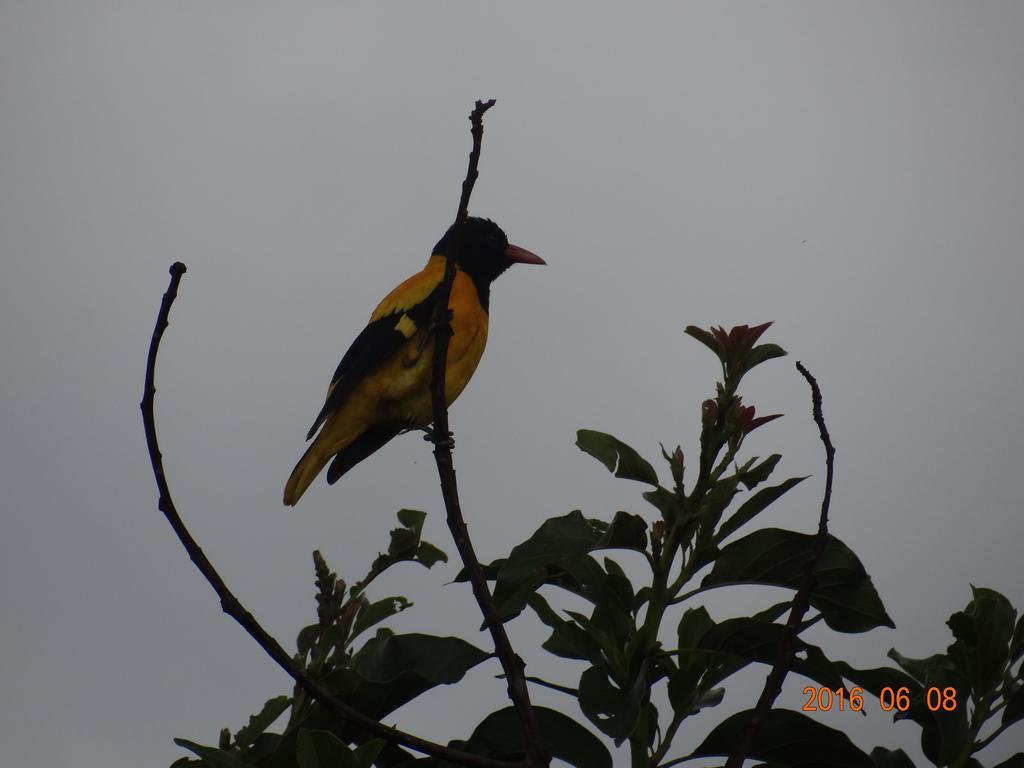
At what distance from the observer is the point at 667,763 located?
200 centimetres

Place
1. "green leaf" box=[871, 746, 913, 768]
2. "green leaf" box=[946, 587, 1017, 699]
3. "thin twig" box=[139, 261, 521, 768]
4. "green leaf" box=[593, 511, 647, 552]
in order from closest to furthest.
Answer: "thin twig" box=[139, 261, 521, 768] < "green leaf" box=[593, 511, 647, 552] < "green leaf" box=[946, 587, 1017, 699] < "green leaf" box=[871, 746, 913, 768]

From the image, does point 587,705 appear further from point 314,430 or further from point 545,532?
point 314,430

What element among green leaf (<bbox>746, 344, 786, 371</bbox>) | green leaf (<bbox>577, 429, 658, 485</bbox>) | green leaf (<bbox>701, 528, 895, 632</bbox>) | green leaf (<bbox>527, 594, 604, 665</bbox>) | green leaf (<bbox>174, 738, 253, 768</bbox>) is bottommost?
green leaf (<bbox>174, 738, 253, 768</bbox>)

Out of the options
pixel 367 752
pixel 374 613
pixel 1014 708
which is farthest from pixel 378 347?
pixel 1014 708

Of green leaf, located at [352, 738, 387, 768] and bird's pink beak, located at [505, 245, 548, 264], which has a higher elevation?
bird's pink beak, located at [505, 245, 548, 264]

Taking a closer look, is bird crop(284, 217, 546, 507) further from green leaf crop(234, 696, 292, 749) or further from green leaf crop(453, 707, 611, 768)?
green leaf crop(453, 707, 611, 768)

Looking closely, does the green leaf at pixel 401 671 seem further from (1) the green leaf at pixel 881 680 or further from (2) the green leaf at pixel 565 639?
(1) the green leaf at pixel 881 680

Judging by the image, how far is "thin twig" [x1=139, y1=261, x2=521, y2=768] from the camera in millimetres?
1607

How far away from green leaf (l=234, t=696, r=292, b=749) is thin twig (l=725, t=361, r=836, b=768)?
112 centimetres

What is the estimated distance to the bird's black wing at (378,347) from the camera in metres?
4.27

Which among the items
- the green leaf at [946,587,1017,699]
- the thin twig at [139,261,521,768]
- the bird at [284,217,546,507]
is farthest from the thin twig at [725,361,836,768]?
the bird at [284,217,546,507]

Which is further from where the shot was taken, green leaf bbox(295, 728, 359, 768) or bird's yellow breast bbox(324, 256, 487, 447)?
bird's yellow breast bbox(324, 256, 487, 447)

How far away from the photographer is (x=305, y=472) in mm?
4383

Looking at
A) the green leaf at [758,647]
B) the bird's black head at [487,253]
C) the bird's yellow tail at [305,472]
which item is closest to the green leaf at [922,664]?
the green leaf at [758,647]
